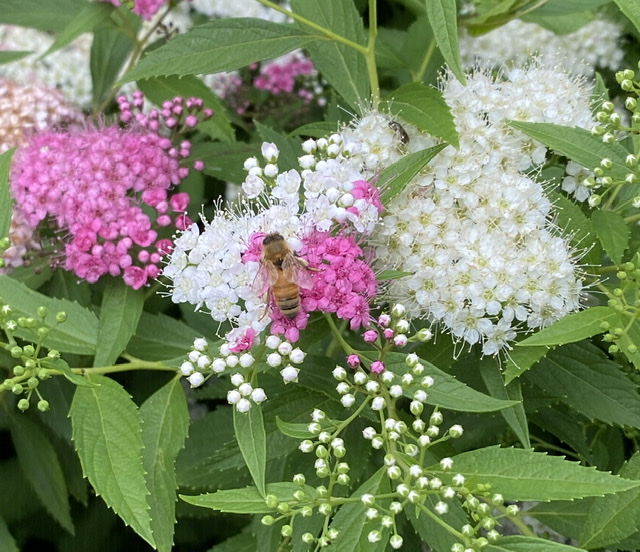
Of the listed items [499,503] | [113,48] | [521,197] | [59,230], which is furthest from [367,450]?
[113,48]

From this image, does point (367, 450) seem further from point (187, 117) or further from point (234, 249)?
point (187, 117)

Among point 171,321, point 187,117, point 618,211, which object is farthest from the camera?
point 187,117

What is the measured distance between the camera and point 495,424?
2055 mm

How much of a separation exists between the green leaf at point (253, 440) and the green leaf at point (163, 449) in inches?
8.4

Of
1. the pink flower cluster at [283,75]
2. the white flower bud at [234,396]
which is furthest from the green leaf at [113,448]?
the pink flower cluster at [283,75]

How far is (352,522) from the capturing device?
1.39 metres

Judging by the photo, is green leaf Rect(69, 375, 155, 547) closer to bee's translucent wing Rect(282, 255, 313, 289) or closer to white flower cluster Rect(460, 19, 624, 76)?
bee's translucent wing Rect(282, 255, 313, 289)

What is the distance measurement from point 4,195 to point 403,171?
0.87 metres

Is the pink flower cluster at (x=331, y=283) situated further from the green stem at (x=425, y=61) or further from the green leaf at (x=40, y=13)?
the green leaf at (x=40, y=13)

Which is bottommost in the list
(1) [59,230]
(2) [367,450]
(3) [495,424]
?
(3) [495,424]

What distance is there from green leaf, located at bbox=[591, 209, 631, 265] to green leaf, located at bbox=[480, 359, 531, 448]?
0.33 meters

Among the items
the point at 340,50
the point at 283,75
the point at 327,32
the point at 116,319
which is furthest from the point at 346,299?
the point at 283,75

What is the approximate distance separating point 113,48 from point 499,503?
204 centimetres

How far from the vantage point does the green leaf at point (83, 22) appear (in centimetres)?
217
